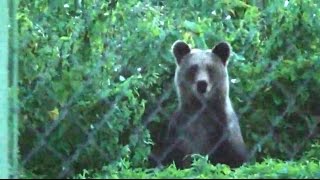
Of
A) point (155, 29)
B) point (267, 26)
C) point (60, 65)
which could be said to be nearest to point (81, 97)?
point (60, 65)

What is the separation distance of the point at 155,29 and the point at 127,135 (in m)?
0.44

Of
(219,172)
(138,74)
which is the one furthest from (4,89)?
(138,74)

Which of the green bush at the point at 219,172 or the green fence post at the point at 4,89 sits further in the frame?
the green bush at the point at 219,172

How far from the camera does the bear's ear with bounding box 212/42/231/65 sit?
12.6 feet

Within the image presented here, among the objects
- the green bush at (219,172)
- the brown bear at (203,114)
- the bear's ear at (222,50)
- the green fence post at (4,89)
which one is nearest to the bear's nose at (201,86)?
the brown bear at (203,114)

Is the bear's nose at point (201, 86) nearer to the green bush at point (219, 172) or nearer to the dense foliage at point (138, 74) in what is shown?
the dense foliage at point (138, 74)

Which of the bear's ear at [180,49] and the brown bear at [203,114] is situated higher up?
the bear's ear at [180,49]

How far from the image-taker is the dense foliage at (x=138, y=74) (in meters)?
3.18

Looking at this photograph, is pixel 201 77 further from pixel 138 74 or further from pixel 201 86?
pixel 138 74

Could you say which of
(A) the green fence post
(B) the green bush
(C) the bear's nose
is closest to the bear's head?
(C) the bear's nose

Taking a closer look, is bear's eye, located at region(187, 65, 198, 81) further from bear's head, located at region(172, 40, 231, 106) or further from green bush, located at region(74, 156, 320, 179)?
green bush, located at region(74, 156, 320, 179)

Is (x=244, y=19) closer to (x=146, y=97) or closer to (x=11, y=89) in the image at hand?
(x=146, y=97)

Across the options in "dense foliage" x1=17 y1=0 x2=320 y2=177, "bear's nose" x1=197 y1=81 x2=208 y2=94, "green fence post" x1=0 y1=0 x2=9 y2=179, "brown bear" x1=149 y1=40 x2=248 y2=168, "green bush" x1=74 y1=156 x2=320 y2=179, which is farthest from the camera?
"bear's nose" x1=197 y1=81 x2=208 y2=94

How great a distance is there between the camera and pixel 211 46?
4.22m
